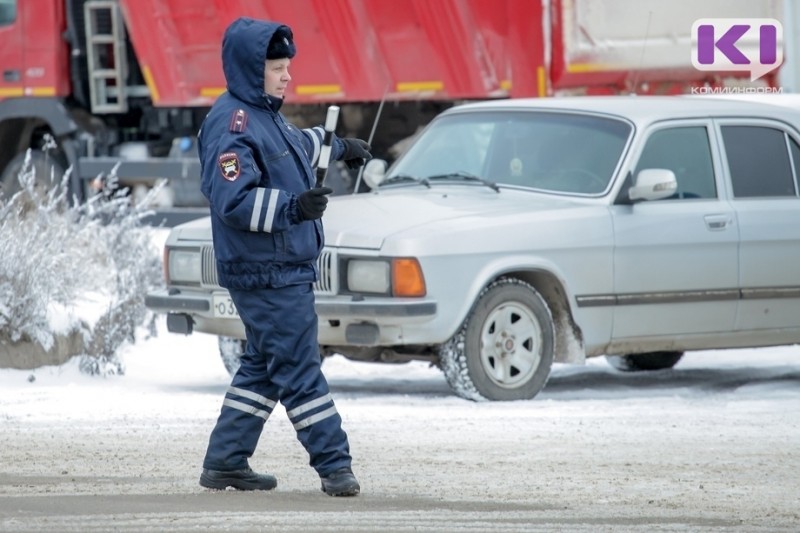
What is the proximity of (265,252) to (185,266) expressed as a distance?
3616 mm

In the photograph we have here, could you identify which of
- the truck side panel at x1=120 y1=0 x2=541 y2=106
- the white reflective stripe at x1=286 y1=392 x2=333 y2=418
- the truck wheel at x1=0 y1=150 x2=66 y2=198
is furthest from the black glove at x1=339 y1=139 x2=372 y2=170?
the truck wheel at x1=0 y1=150 x2=66 y2=198

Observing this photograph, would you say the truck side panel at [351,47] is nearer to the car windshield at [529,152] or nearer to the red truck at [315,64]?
the red truck at [315,64]

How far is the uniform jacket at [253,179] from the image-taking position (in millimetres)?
6098

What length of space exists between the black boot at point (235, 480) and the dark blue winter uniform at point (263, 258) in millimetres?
26

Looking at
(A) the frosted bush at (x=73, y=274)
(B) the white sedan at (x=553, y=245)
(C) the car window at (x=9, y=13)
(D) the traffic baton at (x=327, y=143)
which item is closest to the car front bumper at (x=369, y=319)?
(B) the white sedan at (x=553, y=245)

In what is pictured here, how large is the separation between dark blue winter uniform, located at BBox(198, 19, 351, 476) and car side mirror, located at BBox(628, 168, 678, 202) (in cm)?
345

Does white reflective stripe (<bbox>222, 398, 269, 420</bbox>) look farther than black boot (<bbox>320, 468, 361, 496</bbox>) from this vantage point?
Yes

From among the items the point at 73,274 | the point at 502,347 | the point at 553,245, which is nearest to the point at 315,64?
the point at 73,274

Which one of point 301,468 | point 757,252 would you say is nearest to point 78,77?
point 757,252

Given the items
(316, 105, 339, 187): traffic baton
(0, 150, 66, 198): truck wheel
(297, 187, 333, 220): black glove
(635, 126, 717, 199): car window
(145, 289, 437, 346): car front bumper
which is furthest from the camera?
(0, 150, 66, 198): truck wheel

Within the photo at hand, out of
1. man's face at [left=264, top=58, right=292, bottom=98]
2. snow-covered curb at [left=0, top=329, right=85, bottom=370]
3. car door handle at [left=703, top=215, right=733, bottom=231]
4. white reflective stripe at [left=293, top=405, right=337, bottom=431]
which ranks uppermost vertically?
man's face at [left=264, top=58, right=292, bottom=98]

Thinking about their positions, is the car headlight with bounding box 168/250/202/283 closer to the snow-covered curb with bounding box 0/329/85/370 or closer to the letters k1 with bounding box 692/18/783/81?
the snow-covered curb with bounding box 0/329/85/370

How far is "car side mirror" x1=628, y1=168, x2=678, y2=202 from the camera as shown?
9.46m

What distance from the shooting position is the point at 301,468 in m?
7.07
